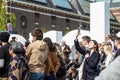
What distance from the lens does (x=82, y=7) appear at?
70.4 meters

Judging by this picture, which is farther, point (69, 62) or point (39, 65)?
point (69, 62)

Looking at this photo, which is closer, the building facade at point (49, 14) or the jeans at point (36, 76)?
the jeans at point (36, 76)

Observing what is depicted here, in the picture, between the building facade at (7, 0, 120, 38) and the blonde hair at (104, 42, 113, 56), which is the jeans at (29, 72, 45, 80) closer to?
the blonde hair at (104, 42, 113, 56)

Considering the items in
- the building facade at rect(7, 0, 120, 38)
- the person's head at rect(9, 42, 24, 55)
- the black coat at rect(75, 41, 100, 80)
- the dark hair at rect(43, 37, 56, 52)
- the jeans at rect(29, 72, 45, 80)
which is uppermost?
the person's head at rect(9, 42, 24, 55)

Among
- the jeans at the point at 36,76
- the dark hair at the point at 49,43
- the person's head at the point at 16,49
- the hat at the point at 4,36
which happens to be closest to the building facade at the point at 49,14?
the dark hair at the point at 49,43

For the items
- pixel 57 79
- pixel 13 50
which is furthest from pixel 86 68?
pixel 13 50

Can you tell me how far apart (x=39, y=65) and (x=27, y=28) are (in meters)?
47.0

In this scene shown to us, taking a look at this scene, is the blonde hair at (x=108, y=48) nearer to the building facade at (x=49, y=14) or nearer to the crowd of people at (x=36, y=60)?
the crowd of people at (x=36, y=60)

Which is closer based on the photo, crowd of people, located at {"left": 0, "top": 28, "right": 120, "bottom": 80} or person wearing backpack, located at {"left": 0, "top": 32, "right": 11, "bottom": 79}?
crowd of people, located at {"left": 0, "top": 28, "right": 120, "bottom": 80}

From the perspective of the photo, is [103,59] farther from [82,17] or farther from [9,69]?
[82,17]

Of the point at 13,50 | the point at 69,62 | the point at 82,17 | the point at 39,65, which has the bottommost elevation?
the point at 82,17

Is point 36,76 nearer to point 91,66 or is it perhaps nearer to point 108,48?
point 91,66

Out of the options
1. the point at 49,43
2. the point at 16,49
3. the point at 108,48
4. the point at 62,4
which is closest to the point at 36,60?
the point at 49,43

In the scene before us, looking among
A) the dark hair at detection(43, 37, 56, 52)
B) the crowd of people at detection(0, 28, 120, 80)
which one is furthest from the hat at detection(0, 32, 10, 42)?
the dark hair at detection(43, 37, 56, 52)
